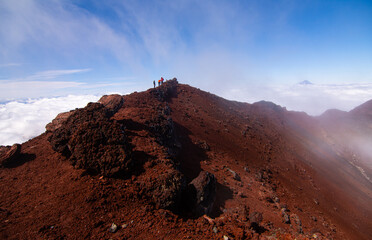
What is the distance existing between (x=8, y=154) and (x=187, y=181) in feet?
33.6

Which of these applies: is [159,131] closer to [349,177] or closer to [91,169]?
[91,169]

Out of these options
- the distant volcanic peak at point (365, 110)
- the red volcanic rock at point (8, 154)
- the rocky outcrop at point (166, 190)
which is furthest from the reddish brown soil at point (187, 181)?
the distant volcanic peak at point (365, 110)

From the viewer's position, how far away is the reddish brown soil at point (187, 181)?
5.56 m

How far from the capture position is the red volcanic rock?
9.03 m

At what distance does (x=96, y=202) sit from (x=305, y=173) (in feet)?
74.4

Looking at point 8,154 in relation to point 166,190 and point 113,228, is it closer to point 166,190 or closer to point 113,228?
point 113,228

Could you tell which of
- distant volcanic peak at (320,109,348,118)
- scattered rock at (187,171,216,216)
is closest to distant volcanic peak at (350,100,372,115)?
distant volcanic peak at (320,109,348,118)

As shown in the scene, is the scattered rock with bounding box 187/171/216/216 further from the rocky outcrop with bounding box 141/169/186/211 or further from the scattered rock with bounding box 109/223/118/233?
the scattered rock with bounding box 109/223/118/233

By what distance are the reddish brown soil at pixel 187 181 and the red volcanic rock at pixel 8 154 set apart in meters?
0.34

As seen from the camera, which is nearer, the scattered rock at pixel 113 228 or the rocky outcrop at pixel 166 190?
the scattered rock at pixel 113 228

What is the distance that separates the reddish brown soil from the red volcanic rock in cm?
34

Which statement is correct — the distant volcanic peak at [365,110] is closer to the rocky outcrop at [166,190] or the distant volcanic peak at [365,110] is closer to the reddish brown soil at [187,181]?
the reddish brown soil at [187,181]

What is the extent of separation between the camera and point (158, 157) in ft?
28.2

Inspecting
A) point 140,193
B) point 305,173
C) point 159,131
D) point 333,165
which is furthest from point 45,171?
point 333,165
